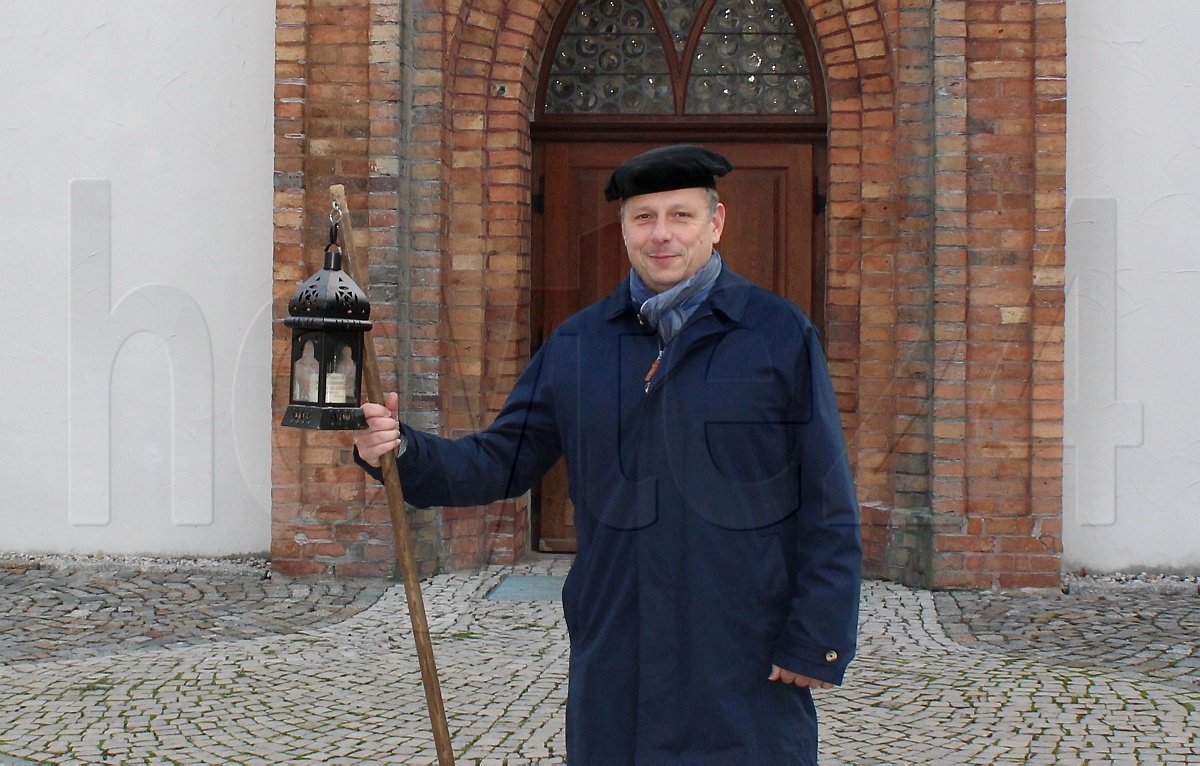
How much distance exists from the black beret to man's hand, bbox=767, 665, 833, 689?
0.98 m

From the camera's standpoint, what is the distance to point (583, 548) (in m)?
2.60

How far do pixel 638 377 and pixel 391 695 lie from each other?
2425 millimetres

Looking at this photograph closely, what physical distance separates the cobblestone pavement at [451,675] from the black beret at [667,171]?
2048 mm

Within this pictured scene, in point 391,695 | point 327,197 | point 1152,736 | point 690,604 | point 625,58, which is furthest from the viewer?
point 625,58

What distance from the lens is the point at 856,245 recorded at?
21.5 ft

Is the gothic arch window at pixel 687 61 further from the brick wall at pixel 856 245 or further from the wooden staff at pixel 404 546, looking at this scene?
the wooden staff at pixel 404 546

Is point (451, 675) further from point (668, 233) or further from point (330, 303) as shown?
point (668, 233)

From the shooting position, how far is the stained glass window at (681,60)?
Result: 693 centimetres

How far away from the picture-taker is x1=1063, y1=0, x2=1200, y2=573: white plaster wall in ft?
21.3

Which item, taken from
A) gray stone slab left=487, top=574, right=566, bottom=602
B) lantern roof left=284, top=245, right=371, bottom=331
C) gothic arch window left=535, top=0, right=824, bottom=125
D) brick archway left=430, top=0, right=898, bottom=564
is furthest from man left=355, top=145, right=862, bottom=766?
gothic arch window left=535, top=0, right=824, bottom=125

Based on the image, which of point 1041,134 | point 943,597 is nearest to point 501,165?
point 1041,134

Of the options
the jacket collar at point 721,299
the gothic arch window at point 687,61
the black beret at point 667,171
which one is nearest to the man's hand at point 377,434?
the jacket collar at point 721,299

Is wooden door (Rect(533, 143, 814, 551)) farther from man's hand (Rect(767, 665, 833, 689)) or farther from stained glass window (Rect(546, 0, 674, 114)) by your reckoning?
man's hand (Rect(767, 665, 833, 689))

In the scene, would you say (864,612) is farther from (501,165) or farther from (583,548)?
(583,548)
